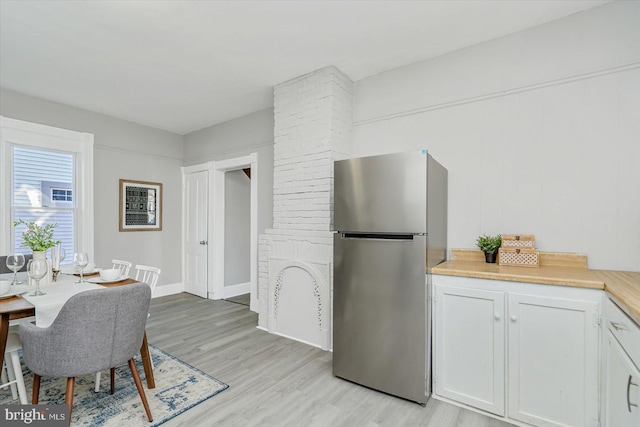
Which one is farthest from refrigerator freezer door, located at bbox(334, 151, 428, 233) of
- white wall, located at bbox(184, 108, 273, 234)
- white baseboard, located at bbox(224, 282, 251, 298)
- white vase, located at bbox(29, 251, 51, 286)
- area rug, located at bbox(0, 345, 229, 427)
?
white baseboard, located at bbox(224, 282, 251, 298)

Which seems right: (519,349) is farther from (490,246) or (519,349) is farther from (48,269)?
(48,269)

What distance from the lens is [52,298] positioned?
6.14ft

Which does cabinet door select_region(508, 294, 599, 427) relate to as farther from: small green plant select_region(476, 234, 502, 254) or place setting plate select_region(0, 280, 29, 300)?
place setting plate select_region(0, 280, 29, 300)

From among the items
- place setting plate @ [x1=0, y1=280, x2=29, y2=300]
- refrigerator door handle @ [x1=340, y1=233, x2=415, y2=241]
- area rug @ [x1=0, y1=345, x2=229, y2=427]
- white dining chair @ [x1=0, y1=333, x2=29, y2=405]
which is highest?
refrigerator door handle @ [x1=340, y1=233, x2=415, y2=241]

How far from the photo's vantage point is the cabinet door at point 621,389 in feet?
4.01

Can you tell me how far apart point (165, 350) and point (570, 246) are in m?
3.62

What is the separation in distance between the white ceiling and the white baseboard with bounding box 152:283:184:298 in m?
3.03

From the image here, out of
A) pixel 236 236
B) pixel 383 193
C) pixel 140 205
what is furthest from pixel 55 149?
pixel 383 193

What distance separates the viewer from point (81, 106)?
413cm

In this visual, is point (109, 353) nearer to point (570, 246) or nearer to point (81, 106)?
point (570, 246)

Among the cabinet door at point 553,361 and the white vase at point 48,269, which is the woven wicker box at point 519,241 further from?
the white vase at point 48,269

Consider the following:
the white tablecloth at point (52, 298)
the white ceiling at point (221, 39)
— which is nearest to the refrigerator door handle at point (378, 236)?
the white ceiling at point (221, 39)

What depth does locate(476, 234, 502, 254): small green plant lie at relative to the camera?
2426 millimetres

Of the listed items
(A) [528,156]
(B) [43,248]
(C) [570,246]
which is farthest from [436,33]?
(B) [43,248]
